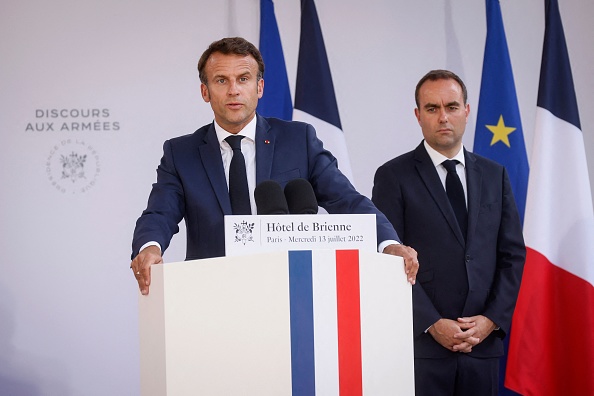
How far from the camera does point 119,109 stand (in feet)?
16.3

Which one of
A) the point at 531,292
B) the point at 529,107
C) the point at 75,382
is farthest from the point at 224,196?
the point at 529,107

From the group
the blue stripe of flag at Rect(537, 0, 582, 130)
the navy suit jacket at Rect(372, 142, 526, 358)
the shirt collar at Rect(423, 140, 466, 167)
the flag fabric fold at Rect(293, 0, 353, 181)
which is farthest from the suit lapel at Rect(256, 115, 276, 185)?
the blue stripe of flag at Rect(537, 0, 582, 130)

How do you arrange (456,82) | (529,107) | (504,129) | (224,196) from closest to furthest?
1. (224,196)
2. (456,82)
3. (504,129)
4. (529,107)

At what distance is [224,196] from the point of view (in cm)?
288

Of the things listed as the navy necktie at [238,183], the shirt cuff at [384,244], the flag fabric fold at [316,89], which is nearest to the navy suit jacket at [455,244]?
the flag fabric fold at [316,89]

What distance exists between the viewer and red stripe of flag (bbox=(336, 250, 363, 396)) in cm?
211

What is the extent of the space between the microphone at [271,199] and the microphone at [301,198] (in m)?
0.07

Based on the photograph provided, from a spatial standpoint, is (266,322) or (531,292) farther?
(531,292)

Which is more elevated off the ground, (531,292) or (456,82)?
(456,82)

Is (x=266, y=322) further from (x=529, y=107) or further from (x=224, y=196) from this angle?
(x=529, y=107)

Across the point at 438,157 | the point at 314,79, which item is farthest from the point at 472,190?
the point at 314,79

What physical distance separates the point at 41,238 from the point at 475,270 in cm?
263

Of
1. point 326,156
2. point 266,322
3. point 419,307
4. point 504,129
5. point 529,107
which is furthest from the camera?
point 529,107

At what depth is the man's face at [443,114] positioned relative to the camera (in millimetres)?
3848
